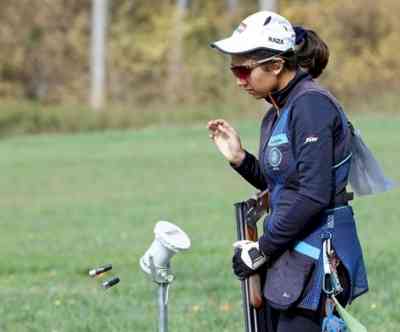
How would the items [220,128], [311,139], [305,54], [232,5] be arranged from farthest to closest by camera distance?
1. [232,5]
2. [220,128]
3. [305,54]
4. [311,139]

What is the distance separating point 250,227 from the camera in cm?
492

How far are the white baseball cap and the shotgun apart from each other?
631mm

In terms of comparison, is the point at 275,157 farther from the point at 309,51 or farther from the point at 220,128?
the point at 220,128

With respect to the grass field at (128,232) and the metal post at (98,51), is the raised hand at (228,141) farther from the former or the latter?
the metal post at (98,51)

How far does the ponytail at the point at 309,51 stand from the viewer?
15.7 ft

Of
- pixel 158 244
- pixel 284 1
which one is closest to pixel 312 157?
pixel 158 244

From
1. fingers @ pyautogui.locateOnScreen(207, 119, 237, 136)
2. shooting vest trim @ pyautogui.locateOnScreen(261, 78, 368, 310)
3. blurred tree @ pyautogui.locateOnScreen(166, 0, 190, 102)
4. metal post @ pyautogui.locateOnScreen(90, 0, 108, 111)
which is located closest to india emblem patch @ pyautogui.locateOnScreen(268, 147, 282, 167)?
shooting vest trim @ pyautogui.locateOnScreen(261, 78, 368, 310)

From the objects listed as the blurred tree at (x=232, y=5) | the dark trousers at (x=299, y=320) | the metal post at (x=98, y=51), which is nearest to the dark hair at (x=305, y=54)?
the dark trousers at (x=299, y=320)

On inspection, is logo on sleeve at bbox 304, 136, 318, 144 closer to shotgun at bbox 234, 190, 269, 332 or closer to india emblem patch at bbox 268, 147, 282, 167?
india emblem patch at bbox 268, 147, 282, 167

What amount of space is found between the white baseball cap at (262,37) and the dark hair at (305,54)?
0.03 m

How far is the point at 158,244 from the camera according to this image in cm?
462

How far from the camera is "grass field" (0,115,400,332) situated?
7.99 m

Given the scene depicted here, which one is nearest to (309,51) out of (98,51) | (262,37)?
(262,37)

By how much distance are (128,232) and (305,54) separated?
10397mm
